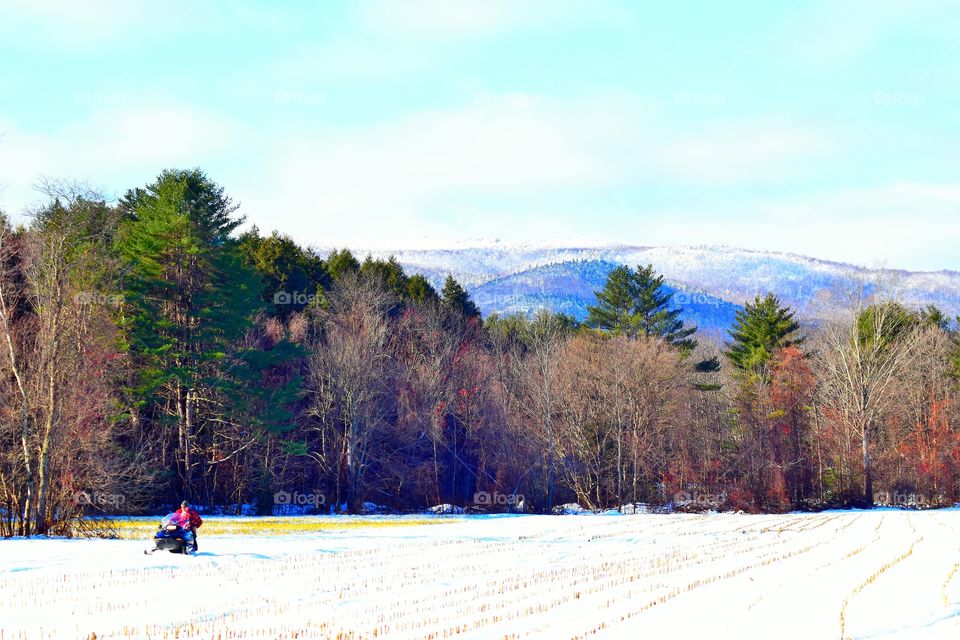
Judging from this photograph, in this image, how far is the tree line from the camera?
157 ft

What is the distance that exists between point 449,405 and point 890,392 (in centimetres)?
2936

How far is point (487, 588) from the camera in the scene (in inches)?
622

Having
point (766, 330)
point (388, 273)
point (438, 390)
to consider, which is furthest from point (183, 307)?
point (766, 330)

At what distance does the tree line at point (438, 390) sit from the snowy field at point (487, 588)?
49.9 ft

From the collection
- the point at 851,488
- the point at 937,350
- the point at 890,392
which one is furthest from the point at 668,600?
the point at 937,350

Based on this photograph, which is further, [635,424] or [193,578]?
[635,424]

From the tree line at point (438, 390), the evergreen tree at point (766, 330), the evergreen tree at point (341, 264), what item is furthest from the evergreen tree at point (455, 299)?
the evergreen tree at point (766, 330)

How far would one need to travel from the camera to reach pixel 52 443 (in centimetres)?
2820

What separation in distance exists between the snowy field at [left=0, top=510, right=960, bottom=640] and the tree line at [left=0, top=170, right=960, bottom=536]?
15212 mm

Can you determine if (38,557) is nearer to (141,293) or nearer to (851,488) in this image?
(141,293)

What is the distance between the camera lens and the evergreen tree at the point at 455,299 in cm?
7334

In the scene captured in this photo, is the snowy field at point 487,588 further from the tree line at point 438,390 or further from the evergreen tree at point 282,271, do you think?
the evergreen tree at point 282,271

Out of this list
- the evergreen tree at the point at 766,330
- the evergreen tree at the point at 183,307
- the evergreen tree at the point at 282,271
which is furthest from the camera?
the evergreen tree at the point at 766,330

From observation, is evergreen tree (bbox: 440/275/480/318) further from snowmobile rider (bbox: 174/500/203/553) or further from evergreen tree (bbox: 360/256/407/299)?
snowmobile rider (bbox: 174/500/203/553)
